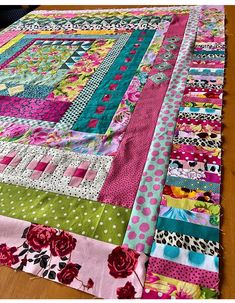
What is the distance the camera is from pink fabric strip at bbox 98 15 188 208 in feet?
3.33

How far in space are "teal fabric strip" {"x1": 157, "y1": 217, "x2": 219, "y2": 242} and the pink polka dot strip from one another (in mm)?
32

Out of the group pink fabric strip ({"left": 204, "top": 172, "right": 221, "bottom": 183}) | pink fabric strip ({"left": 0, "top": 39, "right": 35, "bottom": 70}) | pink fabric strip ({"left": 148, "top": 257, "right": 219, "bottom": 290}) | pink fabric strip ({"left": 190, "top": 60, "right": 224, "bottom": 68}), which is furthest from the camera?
pink fabric strip ({"left": 0, "top": 39, "right": 35, "bottom": 70})

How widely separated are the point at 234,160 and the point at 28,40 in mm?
1733

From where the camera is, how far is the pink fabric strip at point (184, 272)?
2.52ft

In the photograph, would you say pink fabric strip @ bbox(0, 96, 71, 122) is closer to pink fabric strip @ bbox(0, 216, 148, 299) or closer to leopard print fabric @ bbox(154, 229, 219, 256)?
pink fabric strip @ bbox(0, 216, 148, 299)

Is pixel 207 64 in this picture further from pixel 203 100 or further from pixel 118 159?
pixel 118 159

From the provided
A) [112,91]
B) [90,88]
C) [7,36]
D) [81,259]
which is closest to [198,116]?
[112,91]

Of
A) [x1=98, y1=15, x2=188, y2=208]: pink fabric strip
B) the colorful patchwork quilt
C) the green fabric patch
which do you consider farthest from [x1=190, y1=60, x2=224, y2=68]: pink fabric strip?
the green fabric patch

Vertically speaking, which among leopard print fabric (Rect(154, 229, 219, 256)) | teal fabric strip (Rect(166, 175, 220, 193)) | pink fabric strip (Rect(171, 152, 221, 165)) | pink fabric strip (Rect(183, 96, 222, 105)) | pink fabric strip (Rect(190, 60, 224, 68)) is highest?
pink fabric strip (Rect(190, 60, 224, 68))

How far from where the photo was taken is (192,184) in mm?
1001

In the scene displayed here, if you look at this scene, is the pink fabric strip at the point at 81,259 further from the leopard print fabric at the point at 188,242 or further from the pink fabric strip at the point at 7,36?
the pink fabric strip at the point at 7,36

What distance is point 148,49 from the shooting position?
1.78 m

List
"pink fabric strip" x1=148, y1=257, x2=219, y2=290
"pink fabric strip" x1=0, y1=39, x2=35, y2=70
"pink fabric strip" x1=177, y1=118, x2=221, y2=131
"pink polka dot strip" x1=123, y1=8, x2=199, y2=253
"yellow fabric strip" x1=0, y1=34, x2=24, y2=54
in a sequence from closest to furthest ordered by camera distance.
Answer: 1. "pink fabric strip" x1=148, y1=257, x2=219, y2=290
2. "pink polka dot strip" x1=123, y1=8, x2=199, y2=253
3. "pink fabric strip" x1=177, y1=118, x2=221, y2=131
4. "pink fabric strip" x1=0, y1=39, x2=35, y2=70
5. "yellow fabric strip" x1=0, y1=34, x2=24, y2=54

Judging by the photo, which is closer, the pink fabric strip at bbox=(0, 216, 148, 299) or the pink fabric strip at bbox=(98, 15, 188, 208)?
the pink fabric strip at bbox=(0, 216, 148, 299)
